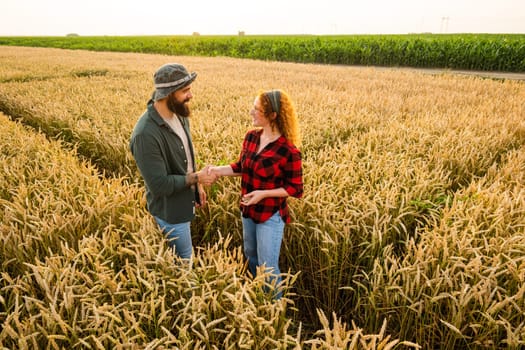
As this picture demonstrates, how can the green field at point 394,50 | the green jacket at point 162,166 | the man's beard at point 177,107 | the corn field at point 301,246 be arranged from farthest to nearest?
the green field at point 394,50, the man's beard at point 177,107, the green jacket at point 162,166, the corn field at point 301,246

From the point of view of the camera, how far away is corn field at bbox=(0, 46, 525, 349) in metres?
1.59

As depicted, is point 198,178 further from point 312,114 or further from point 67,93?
point 67,93

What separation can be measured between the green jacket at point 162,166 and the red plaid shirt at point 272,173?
0.48 m

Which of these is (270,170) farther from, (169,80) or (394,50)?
(394,50)

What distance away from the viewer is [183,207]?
2.47m

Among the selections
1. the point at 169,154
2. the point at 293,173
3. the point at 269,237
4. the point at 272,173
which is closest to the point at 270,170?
the point at 272,173

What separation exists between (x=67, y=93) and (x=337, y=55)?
26034mm

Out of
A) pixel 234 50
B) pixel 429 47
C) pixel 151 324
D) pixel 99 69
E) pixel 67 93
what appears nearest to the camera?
pixel 151 324

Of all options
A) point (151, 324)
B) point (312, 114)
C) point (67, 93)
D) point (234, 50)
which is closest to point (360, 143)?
point (312, 114)

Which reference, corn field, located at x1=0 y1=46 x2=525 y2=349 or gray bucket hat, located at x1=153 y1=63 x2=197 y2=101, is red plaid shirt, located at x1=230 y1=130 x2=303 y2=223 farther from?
gray bucket hat, located at x1=153 y1=63 x2=197 y2=101

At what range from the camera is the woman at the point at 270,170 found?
2342 millimetres

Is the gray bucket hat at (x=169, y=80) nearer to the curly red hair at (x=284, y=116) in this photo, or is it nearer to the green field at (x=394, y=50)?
the curly red hair at (x=284, y=116)

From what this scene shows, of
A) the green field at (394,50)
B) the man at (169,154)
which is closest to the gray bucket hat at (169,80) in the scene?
the man at (169,154)

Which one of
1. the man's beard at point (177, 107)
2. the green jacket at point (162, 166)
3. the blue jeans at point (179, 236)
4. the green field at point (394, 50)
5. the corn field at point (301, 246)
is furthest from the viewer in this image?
the green field at point (394, 50)
